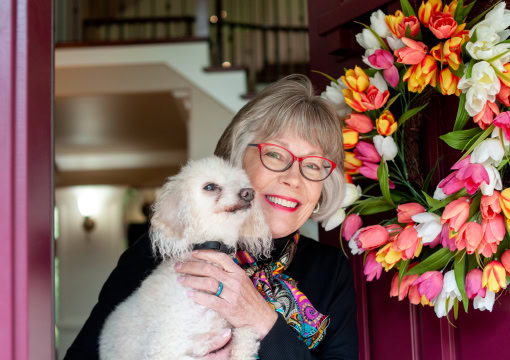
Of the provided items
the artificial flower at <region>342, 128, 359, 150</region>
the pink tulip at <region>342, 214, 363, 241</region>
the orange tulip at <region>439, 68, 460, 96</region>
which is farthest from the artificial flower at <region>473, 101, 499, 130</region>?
the pink tulip at <region>342, 214, 363, 241</region>

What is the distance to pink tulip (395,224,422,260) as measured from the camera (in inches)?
56.9

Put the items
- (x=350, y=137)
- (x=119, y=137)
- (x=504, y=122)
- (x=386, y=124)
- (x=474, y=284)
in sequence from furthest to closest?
1. (x=119, y=137)
2. (x=350, y=137)
3. (x=386, y=124)
4. (x=474, y=284)
5. (x=504, y=122)

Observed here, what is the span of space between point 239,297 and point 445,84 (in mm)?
Result: 805

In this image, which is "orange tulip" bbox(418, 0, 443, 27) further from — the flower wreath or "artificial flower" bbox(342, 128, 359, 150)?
"artificial flower" bbox(342, 128, 359, 150)

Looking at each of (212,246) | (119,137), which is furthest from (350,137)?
(119,137)

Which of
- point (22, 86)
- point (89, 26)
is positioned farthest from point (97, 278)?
point (22, 86)

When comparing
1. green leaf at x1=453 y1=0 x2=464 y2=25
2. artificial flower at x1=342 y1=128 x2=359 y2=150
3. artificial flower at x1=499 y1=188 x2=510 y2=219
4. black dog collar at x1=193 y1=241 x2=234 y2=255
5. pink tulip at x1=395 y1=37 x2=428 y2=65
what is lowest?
black dog collar at x1=193 y1=241 x2=234 y2=255

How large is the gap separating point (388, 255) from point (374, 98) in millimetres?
472

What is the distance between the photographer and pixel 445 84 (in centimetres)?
142

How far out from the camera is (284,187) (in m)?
1.67

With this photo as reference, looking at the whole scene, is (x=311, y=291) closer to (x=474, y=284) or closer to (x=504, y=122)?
(x=474, y=284)

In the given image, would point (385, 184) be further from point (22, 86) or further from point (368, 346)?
point (22, 86)

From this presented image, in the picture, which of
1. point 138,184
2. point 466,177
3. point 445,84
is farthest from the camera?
point 138,184

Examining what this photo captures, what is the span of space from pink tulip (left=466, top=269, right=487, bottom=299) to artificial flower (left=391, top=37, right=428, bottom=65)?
589mm
